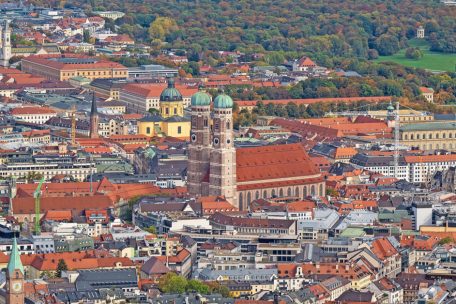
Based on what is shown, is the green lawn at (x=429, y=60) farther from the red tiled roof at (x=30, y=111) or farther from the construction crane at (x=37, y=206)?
the construction crane at (x=37, y=206)

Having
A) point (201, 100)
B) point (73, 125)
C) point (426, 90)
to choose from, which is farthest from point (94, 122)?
point (426, 90)

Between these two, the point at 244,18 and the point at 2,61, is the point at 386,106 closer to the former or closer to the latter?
the point at 2,61

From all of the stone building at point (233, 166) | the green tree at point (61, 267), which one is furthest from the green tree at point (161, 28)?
the green tree at point (61, 267)

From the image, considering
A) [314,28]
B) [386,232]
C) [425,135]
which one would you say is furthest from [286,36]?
[386,232]

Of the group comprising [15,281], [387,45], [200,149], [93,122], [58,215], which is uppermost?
[15,281]

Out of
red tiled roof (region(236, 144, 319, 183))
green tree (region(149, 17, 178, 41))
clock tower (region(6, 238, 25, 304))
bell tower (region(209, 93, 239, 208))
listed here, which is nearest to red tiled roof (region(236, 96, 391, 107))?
red tiled roof (region(236, 144, 319, 183))

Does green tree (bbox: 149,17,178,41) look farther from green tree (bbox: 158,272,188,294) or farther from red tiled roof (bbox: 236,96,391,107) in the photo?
green tree (bbox: 158,272,188,294)

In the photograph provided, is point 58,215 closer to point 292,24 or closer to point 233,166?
point 233,166
